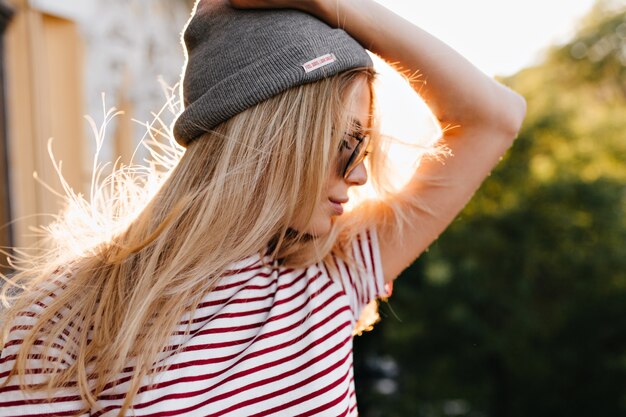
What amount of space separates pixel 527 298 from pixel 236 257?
326 cm

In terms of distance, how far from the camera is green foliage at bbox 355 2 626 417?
13.1 feet

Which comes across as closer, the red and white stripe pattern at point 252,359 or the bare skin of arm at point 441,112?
the red and white stripe pattern at point 252,359

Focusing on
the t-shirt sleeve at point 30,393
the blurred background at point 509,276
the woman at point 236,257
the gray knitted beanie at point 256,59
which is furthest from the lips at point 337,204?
the blurred background at point 509,276

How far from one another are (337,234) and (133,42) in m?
3.00

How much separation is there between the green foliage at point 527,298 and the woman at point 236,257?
294 cm

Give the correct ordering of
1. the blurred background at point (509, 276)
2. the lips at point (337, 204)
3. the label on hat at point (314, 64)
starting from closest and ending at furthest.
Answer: the label on hat at point (314, 64), the lips at point (337, 204), the blurred background at point (509, 276)

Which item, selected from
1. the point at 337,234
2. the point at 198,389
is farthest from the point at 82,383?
the point at 337,234

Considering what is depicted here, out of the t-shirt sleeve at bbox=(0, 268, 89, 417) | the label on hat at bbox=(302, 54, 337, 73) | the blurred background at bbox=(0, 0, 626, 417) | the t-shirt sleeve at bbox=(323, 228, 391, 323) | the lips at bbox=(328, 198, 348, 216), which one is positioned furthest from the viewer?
the blurred background at bbox=(0, 0, 626, 417)

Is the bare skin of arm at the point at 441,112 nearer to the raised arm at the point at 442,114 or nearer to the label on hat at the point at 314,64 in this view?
the raised arm at the point at 442,114

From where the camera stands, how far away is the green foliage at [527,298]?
3998mm

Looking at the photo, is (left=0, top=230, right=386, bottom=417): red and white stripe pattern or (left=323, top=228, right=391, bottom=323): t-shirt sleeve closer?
(left=0, top=230, right=386, bottom=417): red and white stripe pattern

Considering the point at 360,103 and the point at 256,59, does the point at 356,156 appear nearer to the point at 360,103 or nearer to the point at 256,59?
the point at 360,103

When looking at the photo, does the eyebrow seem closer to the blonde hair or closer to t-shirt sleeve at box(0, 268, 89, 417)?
the blonde hair

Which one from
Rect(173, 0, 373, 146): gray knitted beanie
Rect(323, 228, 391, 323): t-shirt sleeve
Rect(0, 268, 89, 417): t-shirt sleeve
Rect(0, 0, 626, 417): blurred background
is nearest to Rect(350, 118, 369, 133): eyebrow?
Rect(173, 0, 373, 146): gray knitted beanie
